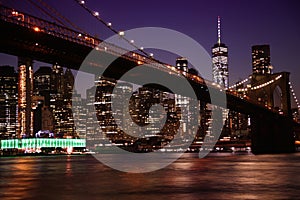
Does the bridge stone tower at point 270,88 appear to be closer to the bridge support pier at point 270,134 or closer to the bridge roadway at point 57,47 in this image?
the bridge support pier at point 270,134

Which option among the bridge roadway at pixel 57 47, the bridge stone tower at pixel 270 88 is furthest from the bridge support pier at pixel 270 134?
the bridge roadway at pixel 57 47

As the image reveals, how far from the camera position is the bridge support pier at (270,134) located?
3221 inches

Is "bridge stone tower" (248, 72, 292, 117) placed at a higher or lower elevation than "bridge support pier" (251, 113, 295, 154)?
higher

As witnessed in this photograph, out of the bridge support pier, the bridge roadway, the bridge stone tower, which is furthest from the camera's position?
the bridge stone tower

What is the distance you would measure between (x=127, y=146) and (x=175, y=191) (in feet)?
431

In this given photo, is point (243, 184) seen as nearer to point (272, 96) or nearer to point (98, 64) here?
point (98, 64)

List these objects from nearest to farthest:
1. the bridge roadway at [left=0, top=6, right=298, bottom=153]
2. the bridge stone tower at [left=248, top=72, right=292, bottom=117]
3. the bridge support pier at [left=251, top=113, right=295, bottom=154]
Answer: the bridge roadway at [left=0, top=6, right=298, bottom=153] → the bridge support pier at [left=251, top=113, right=295, bottom=154] → the bridge stone tower at [left=248, top=72, right=292, bottom=117]

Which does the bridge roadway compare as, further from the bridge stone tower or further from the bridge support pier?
the bridge stone tower

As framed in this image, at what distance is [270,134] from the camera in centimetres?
8212

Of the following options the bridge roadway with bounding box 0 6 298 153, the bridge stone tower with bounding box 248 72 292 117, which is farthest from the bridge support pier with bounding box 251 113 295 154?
the bridge roadway with bounding box 0 6 298 153

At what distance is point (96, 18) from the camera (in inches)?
2456

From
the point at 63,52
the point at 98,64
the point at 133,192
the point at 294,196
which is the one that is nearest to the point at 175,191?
the point at 133,192

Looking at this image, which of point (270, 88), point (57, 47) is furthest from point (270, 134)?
point (57, 47)

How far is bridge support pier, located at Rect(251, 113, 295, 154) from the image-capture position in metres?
81.8
